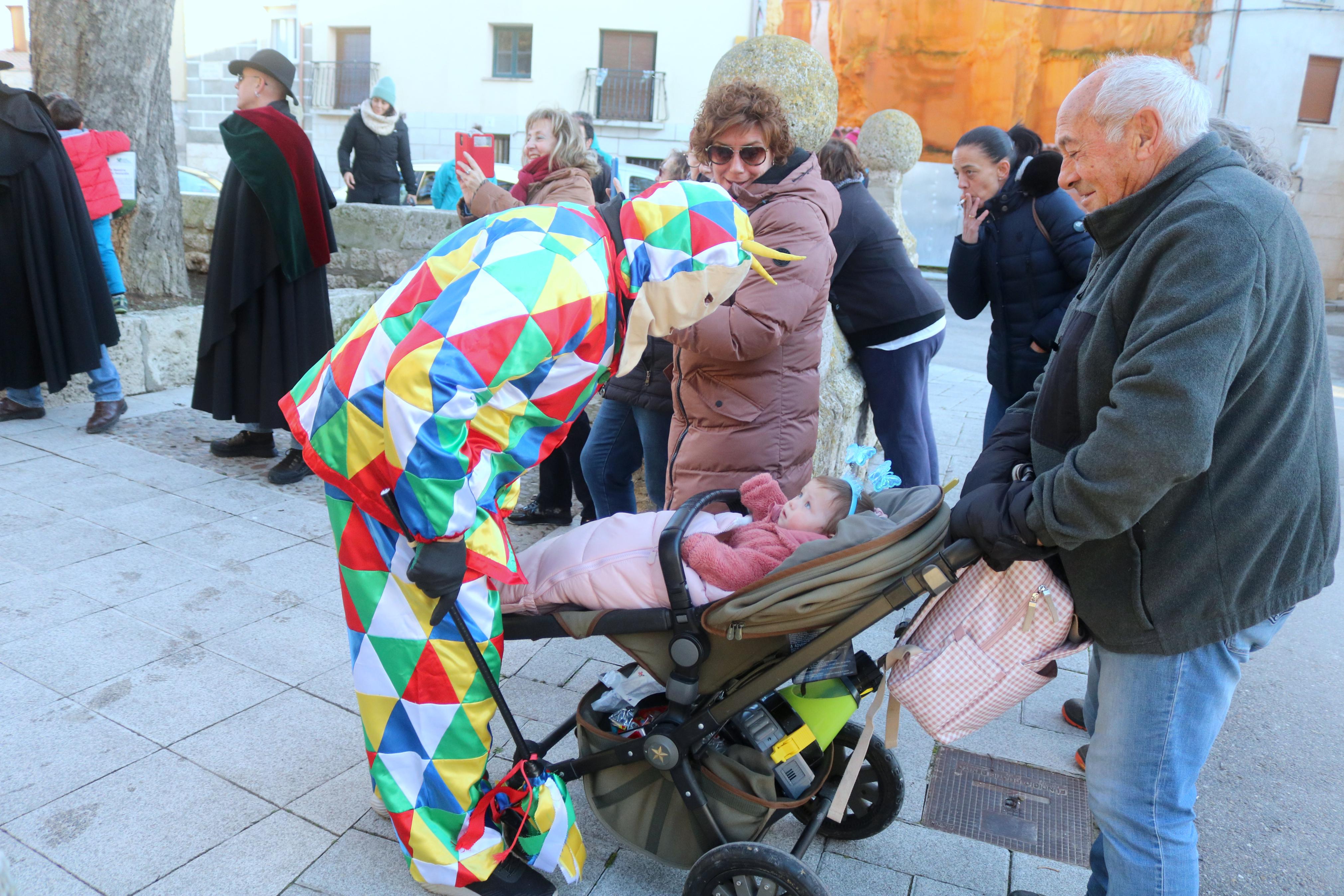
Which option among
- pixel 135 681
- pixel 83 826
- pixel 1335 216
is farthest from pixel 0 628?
pixel 1335 216

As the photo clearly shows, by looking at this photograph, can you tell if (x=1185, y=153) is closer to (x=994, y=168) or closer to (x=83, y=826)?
(x=994, y=168)

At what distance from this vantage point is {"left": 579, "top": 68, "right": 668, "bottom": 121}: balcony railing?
22.8 metres

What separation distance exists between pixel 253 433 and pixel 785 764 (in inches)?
152

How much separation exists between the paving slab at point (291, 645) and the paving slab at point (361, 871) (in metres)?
0.84

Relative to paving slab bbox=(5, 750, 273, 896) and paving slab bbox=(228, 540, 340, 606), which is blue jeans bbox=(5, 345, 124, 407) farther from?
paving slab bbox=(5, 750, 273, 896)

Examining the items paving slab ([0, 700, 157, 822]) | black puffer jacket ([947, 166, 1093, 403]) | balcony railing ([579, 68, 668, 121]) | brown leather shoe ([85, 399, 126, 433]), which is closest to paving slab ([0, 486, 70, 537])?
brown leather shoe ([85, 399, 126, 433])

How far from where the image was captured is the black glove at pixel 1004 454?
6.98 feet

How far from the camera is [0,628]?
10.5 feet

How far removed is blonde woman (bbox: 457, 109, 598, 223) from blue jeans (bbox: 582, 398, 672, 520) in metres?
0.90

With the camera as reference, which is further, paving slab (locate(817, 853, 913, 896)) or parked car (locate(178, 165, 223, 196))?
parked car (locate(178, 165, 223, 196))

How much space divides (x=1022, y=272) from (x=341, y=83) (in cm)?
2381

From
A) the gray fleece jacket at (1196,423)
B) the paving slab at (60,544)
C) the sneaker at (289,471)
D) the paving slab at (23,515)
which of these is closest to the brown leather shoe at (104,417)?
the paving slab at (23,515)

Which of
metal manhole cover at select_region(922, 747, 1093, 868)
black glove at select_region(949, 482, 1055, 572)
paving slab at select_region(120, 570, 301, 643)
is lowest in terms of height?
metal manhole cover at select_region(922, 747, 1093, 868)

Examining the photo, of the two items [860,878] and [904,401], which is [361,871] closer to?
[860,878]
